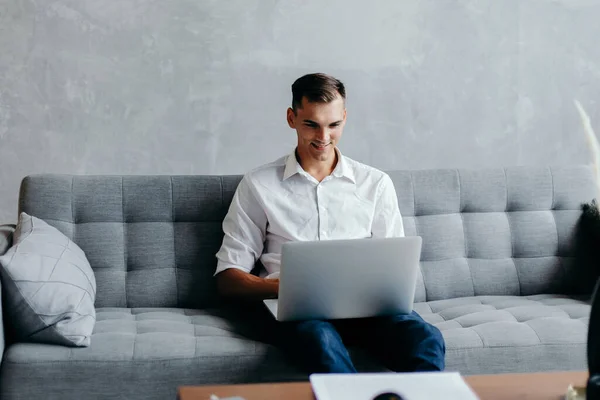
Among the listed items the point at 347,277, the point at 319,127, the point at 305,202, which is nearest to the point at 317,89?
the point at 319,127

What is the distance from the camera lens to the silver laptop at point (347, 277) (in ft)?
6.23

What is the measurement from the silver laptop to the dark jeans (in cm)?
7

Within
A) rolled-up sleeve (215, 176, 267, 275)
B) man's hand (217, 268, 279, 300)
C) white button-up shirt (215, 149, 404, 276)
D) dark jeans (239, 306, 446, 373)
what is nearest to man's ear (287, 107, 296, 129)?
white button-up shirt (215, 149, 404, 276)

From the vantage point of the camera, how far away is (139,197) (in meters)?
2.69

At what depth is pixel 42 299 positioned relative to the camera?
2.14 metres

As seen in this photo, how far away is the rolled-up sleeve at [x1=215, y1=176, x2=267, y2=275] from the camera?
2.50 metres

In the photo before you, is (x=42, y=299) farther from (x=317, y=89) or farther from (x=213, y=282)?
(x=317, y=89)

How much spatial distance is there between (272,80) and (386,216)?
965 millimetres

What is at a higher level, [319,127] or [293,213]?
[319,127]

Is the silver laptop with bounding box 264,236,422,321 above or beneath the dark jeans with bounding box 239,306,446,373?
above

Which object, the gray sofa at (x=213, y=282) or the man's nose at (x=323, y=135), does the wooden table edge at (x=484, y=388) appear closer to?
the gray sofa at (x=213, y=282)

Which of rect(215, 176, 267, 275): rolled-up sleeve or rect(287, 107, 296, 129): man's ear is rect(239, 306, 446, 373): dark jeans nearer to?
rect(215, 176, 267, 275): rolled-up sleeve

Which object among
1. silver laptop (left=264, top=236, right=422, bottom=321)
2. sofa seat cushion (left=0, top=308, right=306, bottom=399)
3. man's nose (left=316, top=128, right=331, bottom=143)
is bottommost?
sofa seat cushion (left=0, top=308, right=306, bottom=399)

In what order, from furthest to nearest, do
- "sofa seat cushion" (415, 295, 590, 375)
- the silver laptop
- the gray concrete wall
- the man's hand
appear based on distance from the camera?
the gray concrete wall
the man's hand
"sofa seat cushion" (415, 295, 590, 375)
the silver laptop
